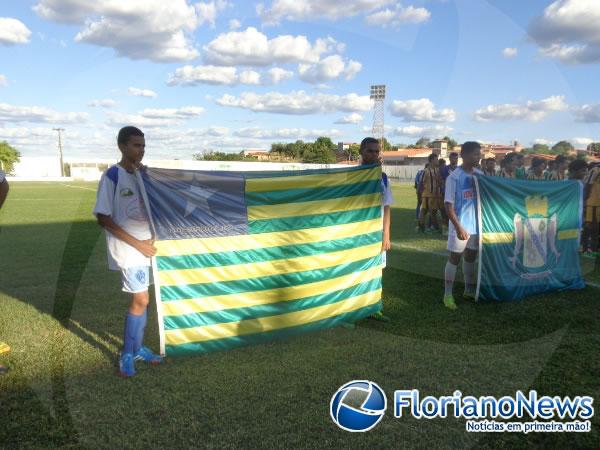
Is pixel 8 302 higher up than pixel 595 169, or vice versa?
pixel 595 169

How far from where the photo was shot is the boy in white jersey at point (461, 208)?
5.18m

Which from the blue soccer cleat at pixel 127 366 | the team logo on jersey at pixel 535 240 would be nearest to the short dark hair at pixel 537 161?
the team logo on jersey at pixel 535 240

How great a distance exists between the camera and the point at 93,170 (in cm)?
6725

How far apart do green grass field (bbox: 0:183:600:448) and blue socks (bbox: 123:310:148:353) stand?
0.84 ft

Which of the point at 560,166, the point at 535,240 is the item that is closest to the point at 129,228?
the point at 535,240

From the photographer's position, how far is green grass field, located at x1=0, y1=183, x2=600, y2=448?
277 centimetres

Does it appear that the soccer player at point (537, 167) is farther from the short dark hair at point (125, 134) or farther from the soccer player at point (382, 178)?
the short dark hair at point (125, 134)

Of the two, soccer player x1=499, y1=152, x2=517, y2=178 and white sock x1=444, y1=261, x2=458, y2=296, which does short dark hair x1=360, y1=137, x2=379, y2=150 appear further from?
soccer player x1=499, y1=152, x2=517, y2=178

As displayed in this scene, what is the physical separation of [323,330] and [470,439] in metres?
2.00

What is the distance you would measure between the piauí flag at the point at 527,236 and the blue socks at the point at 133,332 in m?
3.96

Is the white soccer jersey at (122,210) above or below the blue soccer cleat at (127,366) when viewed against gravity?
above

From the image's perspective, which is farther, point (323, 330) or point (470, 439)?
point (323, 330)

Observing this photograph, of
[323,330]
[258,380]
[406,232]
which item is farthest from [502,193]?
[406,232]

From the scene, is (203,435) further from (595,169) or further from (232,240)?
(595,169)
